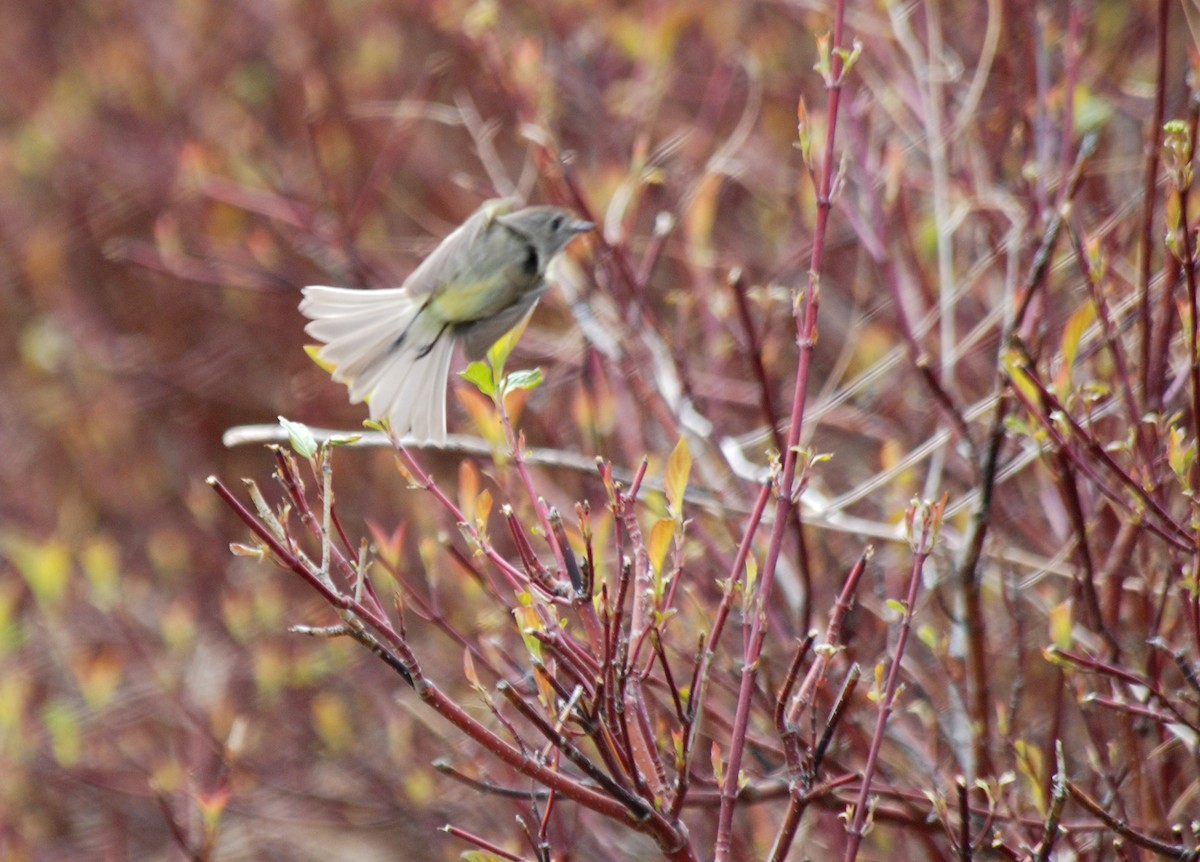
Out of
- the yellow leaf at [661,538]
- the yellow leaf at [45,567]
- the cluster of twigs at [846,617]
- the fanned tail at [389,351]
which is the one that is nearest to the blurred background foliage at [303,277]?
the yellow leaf at [45,567]

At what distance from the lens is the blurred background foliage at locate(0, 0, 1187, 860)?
2.86m

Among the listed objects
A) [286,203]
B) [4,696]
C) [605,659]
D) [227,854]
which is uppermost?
[286,203]

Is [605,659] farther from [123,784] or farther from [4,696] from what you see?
[123,784]

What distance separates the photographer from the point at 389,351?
75.9 inches

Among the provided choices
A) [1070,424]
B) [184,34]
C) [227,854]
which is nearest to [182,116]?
[184,34]

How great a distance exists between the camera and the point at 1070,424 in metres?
1.49

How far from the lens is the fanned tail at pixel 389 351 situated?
1844 millimetres

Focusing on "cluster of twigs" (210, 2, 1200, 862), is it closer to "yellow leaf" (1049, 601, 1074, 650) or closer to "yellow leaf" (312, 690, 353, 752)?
"yellow leaf" (1049, 601, 1074, 650)

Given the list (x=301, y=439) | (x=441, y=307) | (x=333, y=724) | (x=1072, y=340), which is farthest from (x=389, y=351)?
(x=333, y=724)

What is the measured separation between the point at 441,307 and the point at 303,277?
2541mm

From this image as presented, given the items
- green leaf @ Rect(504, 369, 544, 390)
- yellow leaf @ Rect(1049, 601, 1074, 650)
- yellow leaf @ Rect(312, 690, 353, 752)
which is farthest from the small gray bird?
yellow leaf @ Rect(312, 690, 353, 752)

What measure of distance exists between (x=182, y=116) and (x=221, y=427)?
1192 millimetres

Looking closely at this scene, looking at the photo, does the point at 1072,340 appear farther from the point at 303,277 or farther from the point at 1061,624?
the point at 303,277

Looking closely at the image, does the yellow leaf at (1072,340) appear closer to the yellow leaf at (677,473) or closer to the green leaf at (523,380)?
the yellow leaf at (677,473)
